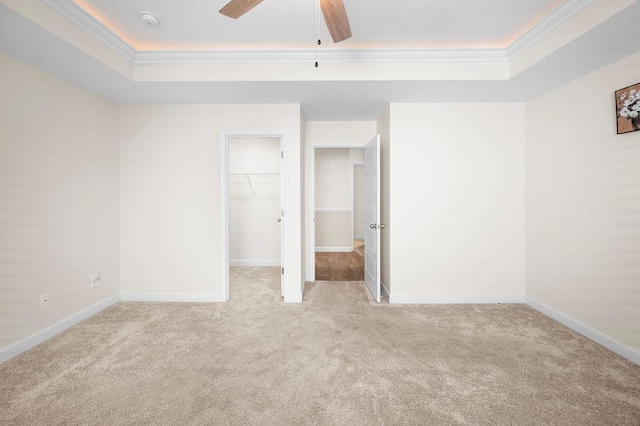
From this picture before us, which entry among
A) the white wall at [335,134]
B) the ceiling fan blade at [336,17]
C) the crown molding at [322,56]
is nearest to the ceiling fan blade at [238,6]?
the ceiling fan blade at [336,17]

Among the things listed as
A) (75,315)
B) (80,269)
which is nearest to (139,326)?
(75,315)

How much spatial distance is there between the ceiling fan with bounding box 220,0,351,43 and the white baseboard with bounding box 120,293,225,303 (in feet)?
9.71

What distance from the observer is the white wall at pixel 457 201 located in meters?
3.28

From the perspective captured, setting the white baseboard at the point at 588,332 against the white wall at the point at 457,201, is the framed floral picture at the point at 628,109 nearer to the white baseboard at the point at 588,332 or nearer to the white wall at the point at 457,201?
the white wall at the point at 457,201

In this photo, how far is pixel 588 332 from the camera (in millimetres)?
2473

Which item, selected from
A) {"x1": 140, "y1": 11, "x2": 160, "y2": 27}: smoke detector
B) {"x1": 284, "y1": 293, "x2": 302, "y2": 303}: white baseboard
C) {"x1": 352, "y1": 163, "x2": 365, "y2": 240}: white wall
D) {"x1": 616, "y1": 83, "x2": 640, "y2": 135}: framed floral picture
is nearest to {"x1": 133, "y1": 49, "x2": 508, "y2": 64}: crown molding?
{"x1": 140, "y1": 11, "x2": 160, "y2": 27}: smoke detector

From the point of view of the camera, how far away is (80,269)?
284cm

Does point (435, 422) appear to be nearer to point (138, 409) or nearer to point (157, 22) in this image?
point (138, 409)

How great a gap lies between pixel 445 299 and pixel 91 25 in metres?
4.42

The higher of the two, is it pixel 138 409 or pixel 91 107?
pixel 91 107

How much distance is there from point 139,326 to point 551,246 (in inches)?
174

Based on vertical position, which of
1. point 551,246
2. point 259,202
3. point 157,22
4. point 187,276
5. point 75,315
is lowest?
point 75,315

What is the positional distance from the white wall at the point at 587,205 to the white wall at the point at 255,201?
3.88 meters

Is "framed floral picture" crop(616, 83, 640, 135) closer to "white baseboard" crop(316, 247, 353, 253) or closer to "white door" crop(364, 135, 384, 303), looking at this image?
"white door" crop(364, 135, 384, 303)
